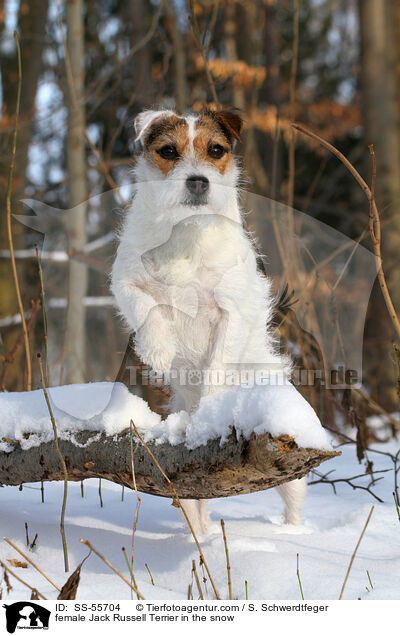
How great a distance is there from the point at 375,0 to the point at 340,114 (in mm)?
7089

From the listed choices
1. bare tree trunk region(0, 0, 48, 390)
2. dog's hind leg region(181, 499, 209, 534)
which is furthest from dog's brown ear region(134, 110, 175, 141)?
bare tree trunk region(0, 0, 48, 390)

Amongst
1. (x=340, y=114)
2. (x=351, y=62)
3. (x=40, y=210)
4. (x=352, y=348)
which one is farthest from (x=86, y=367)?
(x=351, y=62)

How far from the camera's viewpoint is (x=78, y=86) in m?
6.87

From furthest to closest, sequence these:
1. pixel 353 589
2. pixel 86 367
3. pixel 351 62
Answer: pixel 351 62 < pixel 86 367 < pixel 353 589

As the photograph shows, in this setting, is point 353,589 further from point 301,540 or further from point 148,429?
point 148,429

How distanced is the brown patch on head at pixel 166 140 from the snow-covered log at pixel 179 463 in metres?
1.29

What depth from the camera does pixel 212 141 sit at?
276cm

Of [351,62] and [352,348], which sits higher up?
[351,62]

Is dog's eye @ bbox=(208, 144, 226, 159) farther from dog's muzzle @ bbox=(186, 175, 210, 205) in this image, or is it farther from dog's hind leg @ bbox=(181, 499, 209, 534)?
dog's hind leg @ bbox=(181, 499, 209, 534)

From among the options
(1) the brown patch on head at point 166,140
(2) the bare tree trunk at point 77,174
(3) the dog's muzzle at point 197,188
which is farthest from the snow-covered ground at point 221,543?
(2) the bare tree trunk at point 77,174

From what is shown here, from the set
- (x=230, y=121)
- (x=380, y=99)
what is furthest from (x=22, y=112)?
(x=230, y=121)
